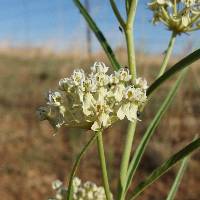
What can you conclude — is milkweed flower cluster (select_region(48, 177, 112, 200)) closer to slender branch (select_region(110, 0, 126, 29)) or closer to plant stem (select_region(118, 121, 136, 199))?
plant stem (select_region(118, 121, 136, 199))

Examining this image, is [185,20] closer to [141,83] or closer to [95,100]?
[141,83]

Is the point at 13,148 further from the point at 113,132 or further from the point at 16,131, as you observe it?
the point at 113,132

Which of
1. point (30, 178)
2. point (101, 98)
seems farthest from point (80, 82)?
point (30, 178)

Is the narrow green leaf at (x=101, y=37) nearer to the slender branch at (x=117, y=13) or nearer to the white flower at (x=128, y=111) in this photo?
the slender branch at (x=117, y=13)

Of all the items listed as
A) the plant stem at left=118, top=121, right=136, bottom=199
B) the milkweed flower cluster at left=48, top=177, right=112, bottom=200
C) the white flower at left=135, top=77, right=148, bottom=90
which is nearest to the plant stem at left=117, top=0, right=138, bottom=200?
the plant stem at left=118, top=121, right=136, bottom=199

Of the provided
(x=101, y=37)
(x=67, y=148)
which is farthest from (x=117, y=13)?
(x=67, y=148)

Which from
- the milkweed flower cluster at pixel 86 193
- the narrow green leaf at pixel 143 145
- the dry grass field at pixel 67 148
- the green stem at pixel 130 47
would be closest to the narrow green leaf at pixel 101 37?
the green stem at pixel 130 47
